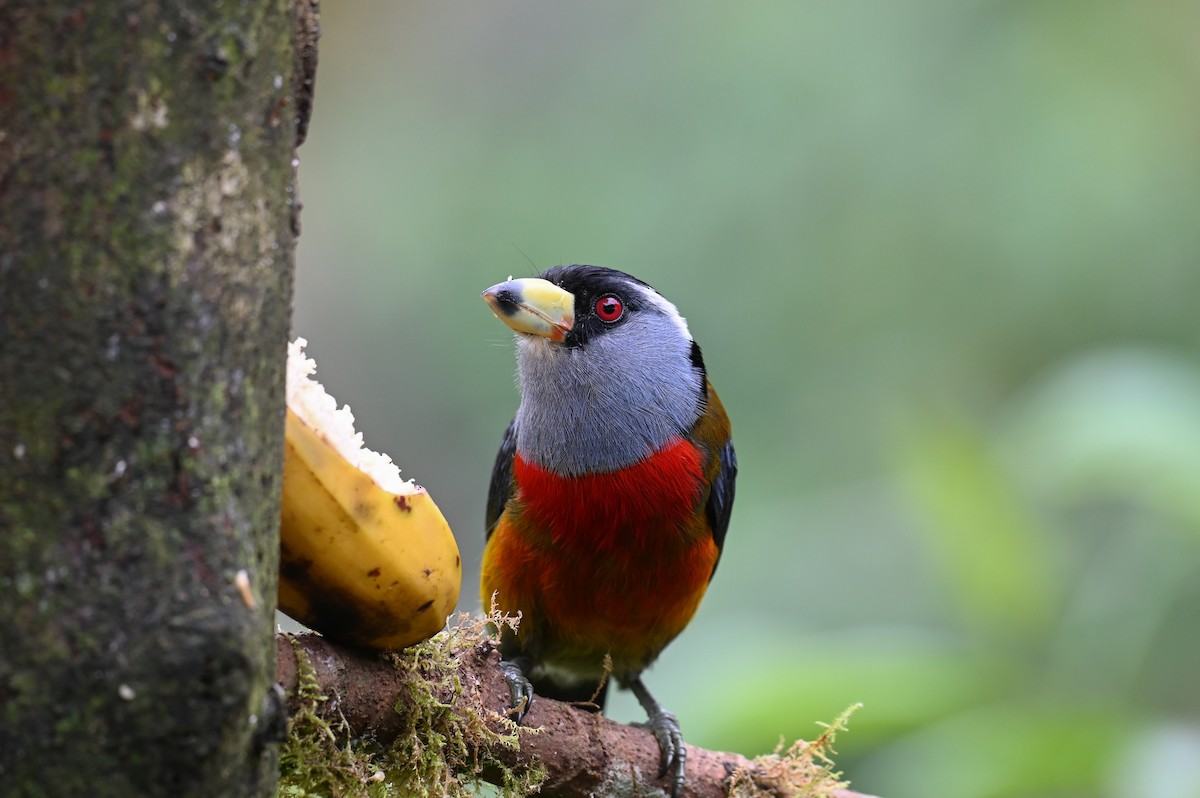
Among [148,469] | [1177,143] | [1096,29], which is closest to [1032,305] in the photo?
[1177,143]

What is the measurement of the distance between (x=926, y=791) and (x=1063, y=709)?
1.53 ft

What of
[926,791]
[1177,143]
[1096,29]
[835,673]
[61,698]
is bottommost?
[926,791]

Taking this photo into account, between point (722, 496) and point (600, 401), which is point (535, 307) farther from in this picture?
point (722, 496)

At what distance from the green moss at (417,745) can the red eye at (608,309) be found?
116 centimetres

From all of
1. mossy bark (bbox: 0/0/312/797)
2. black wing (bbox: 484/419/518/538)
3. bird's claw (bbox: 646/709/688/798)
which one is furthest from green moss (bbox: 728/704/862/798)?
mossy bark (bbox: 0/0/312/797)

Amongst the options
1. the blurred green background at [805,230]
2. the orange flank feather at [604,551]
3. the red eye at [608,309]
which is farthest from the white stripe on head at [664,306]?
the blurred green background at [805,230]

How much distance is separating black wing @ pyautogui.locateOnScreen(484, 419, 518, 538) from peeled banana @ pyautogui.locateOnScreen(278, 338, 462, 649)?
1261 mm

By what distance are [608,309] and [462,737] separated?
1.42m

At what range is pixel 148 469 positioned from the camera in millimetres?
1150

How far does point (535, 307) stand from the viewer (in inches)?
117

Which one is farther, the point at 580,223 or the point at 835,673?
the point at 580,223

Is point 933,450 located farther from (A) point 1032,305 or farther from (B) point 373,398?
(B) point 373,398

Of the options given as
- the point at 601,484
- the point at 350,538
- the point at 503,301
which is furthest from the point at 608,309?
the point at 350,538

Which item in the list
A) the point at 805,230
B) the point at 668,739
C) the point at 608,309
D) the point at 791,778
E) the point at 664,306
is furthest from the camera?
the point at 805,230
